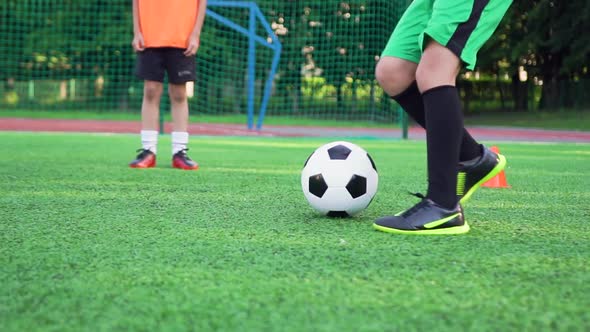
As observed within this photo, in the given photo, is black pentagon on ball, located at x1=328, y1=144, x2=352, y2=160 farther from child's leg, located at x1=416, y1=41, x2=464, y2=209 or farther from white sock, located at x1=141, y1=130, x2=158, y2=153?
white sock, located at x1=141, y1=130, x2=158, y2=153

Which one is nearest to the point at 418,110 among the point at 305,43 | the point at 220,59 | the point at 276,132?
the point at 276,132

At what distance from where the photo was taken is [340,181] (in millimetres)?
2943

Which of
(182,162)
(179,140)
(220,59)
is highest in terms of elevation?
(220,59)

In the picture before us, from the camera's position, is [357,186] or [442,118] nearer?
[442,118]

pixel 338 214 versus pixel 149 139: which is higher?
pixel 149 139

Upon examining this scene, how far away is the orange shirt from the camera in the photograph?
17.0 ft

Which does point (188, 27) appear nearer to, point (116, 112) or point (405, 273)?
point (405, 273)

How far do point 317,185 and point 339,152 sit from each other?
0.65ft

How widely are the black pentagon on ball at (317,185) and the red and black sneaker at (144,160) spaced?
2498 millimetres

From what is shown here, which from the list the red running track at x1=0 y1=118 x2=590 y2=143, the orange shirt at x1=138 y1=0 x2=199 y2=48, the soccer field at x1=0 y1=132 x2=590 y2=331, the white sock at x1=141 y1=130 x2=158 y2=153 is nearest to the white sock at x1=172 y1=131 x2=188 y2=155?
the white sock at x1=141 y1=130 x2=158 y2=153

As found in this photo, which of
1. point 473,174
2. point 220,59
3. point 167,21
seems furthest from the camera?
point 220,59

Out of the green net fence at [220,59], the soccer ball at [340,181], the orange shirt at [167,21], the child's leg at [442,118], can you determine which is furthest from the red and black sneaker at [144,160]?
the green net fence at [220,59]

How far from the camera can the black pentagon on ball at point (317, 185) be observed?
2.95 metres

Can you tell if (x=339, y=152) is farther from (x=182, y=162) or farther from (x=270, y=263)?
(x=182, y=162)
